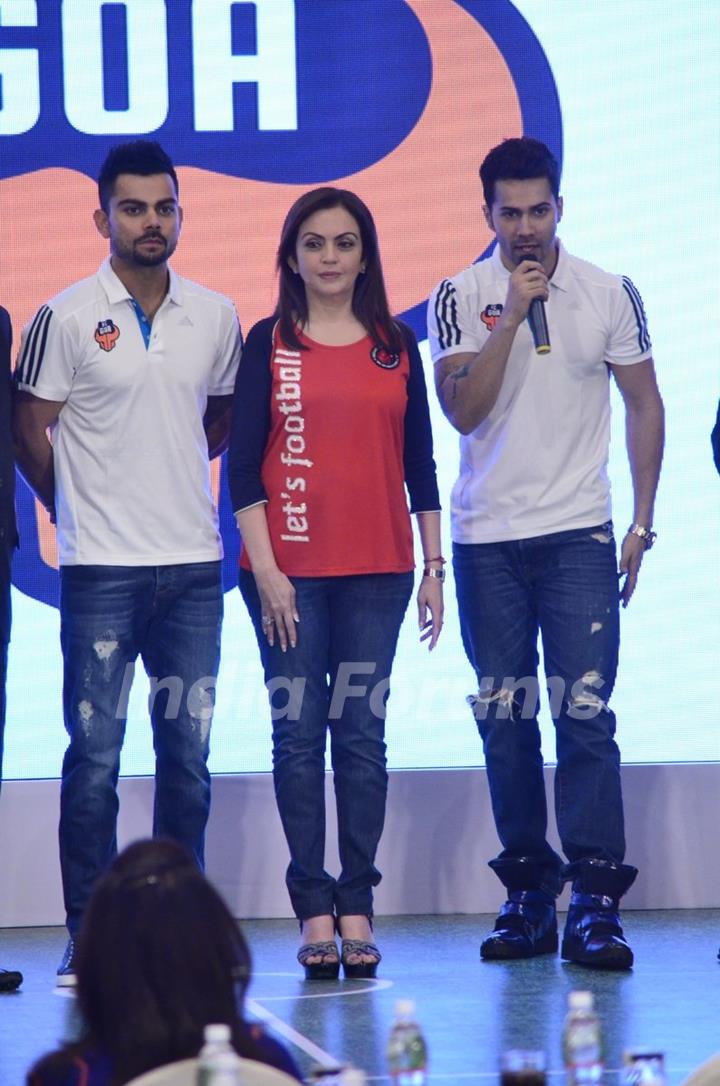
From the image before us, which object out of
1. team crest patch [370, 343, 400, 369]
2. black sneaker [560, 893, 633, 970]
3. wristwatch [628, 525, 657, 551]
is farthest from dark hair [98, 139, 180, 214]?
black sneaker [560, 893, 633, 970]

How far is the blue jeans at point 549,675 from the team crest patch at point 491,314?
0.45 m

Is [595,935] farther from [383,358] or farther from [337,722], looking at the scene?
[383,358]

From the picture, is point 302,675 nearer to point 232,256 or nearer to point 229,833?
point 229,833

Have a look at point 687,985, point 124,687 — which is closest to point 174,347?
point 124,687

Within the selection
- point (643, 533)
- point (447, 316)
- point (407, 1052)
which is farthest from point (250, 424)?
point (407, 1052)

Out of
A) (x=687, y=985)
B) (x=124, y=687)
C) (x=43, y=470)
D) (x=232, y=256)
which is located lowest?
(x=687, y=985)

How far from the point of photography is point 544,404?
138 inches

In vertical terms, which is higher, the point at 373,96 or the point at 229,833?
the point at 373,96

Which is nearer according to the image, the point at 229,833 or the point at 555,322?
the point at 555,322

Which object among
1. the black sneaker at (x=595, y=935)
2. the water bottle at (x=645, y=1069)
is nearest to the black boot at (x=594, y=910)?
the black sneaker at (x=595, y=935)

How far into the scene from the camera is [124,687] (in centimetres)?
343

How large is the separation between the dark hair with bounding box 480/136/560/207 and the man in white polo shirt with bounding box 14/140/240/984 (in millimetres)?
639

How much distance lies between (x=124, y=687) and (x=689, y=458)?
151 centimetres

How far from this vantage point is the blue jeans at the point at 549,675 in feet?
11.3
